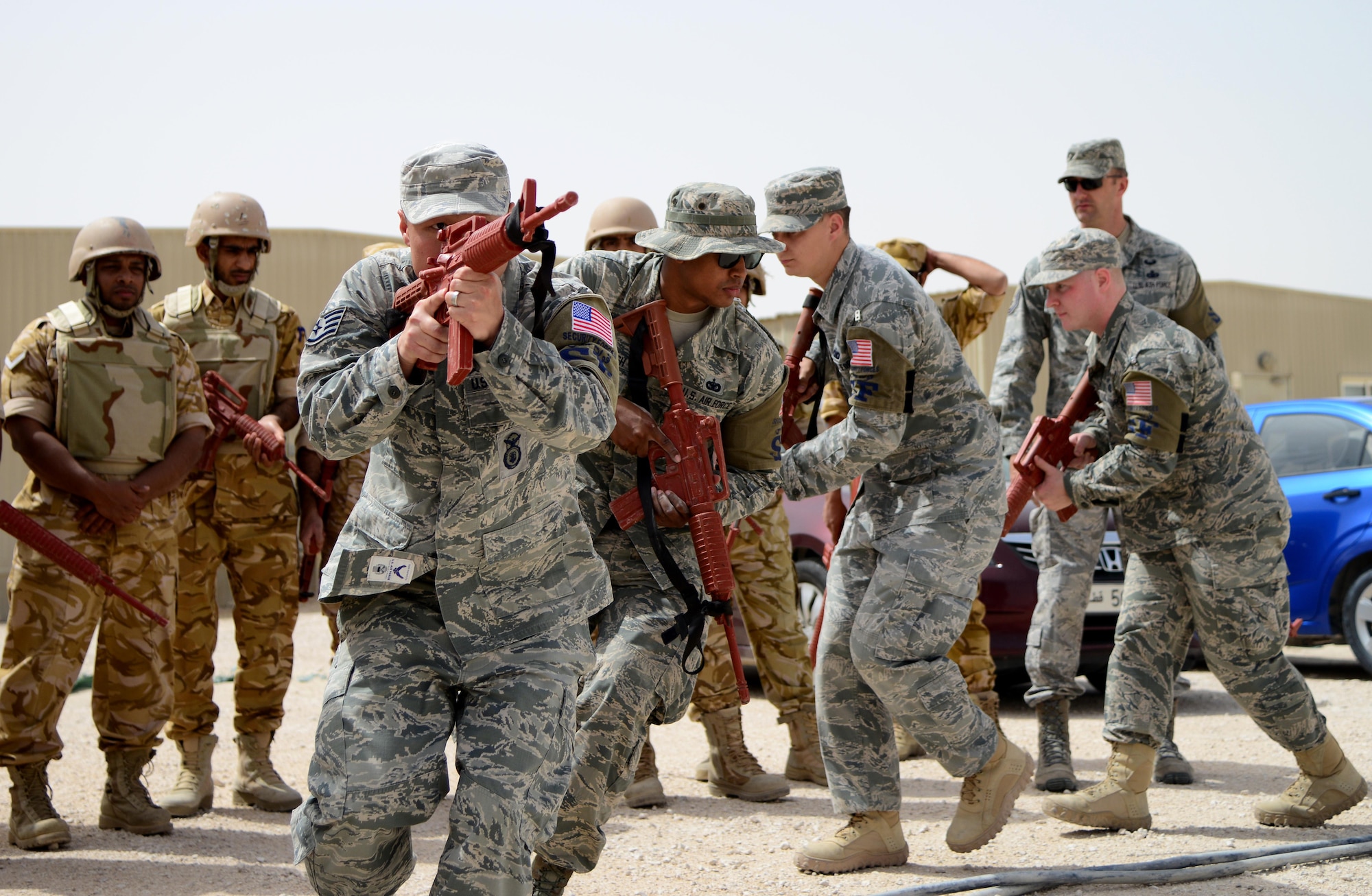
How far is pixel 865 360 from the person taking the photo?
428 centimetres

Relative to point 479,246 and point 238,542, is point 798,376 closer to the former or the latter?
point 238,542

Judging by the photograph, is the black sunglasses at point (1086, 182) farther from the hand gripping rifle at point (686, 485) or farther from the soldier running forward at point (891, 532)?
the hand gripping rifle at point (686, 485)

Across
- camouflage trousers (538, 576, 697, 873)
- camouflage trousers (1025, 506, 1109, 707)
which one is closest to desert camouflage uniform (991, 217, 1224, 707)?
camouflage trousers (1025, 506, 1109, 707)

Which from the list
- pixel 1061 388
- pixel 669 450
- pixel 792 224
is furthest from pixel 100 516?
pixel 1061 388

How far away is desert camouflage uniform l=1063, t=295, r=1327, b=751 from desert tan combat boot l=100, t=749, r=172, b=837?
→ 12.0ft

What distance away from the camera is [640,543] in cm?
402

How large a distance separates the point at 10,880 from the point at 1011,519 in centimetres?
381

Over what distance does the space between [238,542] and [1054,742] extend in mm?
3681

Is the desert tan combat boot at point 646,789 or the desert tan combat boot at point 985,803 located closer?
the desert tan combat boot at point 985,803

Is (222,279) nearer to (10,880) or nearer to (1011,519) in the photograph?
(10,880)

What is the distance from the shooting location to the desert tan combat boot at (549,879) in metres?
3.68

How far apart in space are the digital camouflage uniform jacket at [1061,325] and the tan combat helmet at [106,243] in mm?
3671

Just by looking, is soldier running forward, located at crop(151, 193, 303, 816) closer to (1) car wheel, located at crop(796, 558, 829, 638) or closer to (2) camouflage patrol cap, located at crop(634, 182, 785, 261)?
(2) camouflage patrol cap, located at crop(634, 182, 785, 261)

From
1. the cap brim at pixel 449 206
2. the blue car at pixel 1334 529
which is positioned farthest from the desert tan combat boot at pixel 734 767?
the blue car at pixel 1334 529
